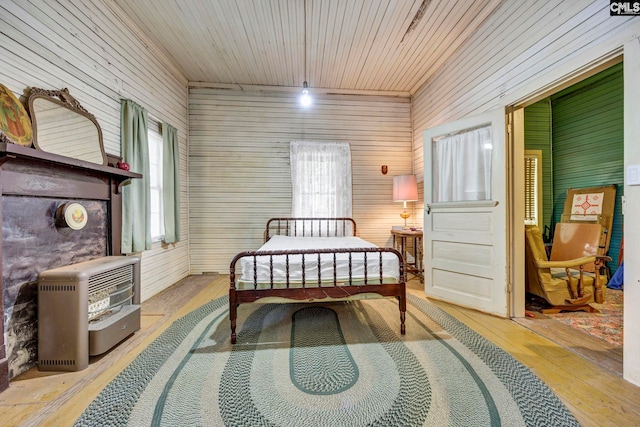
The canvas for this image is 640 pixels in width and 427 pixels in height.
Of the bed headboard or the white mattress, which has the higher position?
the bed headboard

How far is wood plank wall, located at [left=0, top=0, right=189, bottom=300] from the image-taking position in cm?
184

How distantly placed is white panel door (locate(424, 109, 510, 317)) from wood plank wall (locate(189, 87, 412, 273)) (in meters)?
1.64

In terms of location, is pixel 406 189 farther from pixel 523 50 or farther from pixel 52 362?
pixel 52 362

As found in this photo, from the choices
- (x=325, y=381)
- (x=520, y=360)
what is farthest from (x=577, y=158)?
(x=325, y=381)

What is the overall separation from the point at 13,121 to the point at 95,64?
4.08 feet

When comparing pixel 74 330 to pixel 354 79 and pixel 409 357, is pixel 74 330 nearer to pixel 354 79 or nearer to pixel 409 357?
pixel 409 357

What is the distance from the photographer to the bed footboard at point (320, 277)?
86.5 inches

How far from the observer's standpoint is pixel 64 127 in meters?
2.11

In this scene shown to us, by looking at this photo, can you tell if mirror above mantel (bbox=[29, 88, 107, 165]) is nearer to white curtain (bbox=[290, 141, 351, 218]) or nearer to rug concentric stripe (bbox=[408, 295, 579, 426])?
white curtain (bbox=[290, 141, 351, 218])

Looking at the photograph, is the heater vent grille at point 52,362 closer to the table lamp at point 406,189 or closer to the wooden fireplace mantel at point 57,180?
the wooden fireplace mantel at point 57,180

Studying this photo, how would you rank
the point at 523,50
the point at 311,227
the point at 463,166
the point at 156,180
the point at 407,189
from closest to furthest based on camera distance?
1. the point at 523,50
2. the point at 463,166
3. the point at 156,180
4. the point at 407,189
5. the point at 311,227

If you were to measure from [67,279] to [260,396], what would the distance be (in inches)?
64.3

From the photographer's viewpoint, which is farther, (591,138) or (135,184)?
(591,138)

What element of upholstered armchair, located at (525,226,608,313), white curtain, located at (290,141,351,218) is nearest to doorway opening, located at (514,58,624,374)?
upholstered armchair, located at (525,226,608,313)
